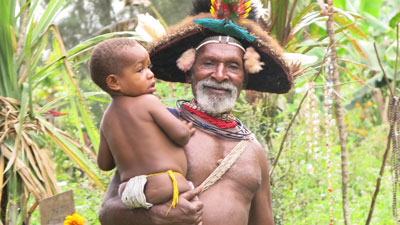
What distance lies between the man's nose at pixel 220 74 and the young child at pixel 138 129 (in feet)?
1.43

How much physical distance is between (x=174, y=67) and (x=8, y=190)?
5.69 ft

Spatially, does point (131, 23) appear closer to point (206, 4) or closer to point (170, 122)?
point (206, 4)

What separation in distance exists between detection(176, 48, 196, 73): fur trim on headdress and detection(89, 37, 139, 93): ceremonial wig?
0.58m

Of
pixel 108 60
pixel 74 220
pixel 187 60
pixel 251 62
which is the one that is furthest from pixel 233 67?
pixel 74 220

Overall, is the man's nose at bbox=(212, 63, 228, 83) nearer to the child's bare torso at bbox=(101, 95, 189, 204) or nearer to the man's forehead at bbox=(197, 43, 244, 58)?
the man's forehead at bbox=(197, 43, 244, 58)

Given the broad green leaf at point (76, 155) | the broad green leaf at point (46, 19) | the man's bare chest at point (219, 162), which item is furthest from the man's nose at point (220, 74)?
the broad green leaf at point (46, 19)

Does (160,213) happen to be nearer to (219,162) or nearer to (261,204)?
(219,162)

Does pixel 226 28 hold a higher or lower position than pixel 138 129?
higher

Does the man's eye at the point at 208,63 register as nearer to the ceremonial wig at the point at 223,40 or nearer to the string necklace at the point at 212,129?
the ceremonial wig at the point at 223,40

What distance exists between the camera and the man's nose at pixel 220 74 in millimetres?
2969

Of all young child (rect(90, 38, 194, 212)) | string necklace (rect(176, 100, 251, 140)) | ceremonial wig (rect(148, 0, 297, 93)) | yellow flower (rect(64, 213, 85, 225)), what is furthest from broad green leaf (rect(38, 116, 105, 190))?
young child (rect(90, 38, 194, 212))

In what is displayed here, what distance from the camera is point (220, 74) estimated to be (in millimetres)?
2973

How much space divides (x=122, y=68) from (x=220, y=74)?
0.60 metres

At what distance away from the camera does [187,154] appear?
288 centimetres
